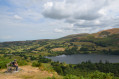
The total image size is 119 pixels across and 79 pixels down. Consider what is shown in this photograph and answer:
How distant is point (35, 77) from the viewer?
36.6 feet

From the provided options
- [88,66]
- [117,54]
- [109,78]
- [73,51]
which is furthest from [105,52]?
[109,78]

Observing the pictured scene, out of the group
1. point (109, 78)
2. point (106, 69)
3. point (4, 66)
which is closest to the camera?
point (109, 78)

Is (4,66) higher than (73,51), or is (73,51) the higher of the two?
(4,66)

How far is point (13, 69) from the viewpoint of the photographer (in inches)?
527

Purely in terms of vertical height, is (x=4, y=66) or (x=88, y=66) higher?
(x=4, y=66)

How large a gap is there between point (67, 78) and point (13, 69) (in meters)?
8.52

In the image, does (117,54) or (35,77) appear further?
(117,54)

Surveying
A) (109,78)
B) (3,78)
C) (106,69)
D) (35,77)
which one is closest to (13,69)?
(3,78)

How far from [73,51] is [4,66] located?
18870 cm

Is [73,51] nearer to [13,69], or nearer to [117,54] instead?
[117,54]

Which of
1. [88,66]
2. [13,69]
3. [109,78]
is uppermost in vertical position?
[13,69]

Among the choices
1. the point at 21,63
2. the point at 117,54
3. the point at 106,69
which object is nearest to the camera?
the point at 21,63

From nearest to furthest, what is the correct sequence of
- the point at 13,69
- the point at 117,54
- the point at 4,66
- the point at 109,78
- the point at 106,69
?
the point at 109,78, the point at 13,69, the point at 4,66, the point at 106,69, the point at 117,54

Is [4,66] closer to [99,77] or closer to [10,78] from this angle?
[10,78]
